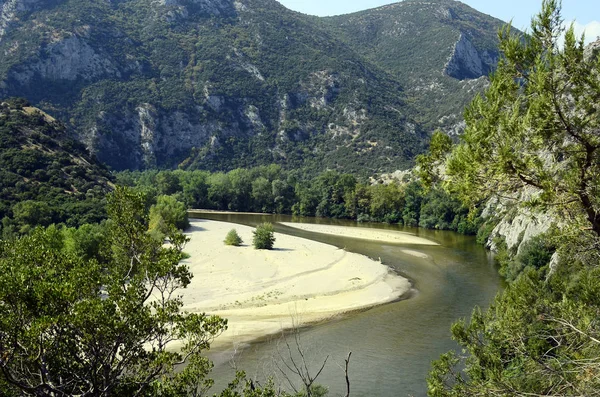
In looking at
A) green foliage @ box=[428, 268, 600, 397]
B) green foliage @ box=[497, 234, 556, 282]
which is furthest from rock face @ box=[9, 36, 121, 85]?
green foliage @ box=[428, 268, 600, 397]

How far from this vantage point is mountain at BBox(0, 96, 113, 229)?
51.5 metres

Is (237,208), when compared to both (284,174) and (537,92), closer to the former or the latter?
(284,174)

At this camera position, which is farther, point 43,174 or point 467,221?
point 43,174

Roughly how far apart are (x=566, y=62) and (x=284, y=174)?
13222cm

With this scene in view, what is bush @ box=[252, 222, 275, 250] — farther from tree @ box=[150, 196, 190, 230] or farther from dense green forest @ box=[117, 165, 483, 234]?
dense green forest @ box=[117, 165, 483, 234]

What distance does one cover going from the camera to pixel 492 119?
9.10 metres

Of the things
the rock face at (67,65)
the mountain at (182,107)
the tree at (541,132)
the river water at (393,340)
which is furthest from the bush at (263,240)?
the rock face at (67,65)

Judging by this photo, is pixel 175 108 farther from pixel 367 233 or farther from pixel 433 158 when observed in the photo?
pixel 433 158

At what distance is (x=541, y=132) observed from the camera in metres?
8.55

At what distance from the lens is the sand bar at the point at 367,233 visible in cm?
7225

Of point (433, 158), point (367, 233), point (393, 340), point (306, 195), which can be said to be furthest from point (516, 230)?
point (306, 195)

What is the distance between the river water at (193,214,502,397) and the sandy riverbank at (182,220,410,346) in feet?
6.01

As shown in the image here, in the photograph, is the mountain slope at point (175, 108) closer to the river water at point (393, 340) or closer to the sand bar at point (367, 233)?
the sand bar at point (367, 233)

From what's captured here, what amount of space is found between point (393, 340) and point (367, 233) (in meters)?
52.6
